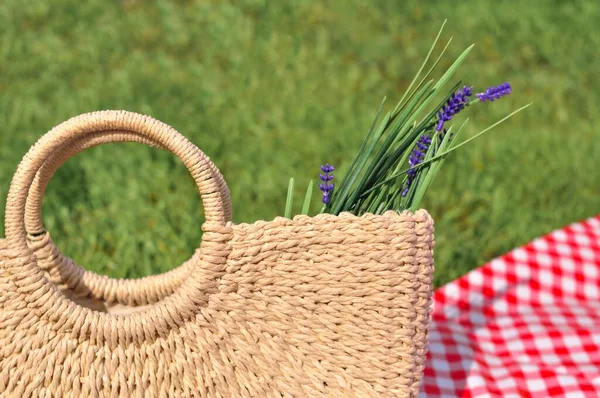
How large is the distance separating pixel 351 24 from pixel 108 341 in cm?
283

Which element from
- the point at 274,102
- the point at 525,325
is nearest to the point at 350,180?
the point at 525,325

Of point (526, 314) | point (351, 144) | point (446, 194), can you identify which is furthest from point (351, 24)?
point (526, 314)

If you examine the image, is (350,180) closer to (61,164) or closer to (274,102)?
(61,164)

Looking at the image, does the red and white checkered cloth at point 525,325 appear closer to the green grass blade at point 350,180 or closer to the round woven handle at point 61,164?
the green grass blade at point 350,180

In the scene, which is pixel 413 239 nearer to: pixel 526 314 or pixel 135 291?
pixel 135 291

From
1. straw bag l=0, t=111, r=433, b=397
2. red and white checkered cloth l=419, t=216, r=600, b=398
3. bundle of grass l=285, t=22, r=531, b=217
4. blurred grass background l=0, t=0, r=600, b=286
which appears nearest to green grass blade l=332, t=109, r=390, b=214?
bundle of grass l=285, t=22, r=531, b=217

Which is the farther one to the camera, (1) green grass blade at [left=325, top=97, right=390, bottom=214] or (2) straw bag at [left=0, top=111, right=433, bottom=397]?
(1) green grass blade at [left=325, top=97, right=390, bottom=214]

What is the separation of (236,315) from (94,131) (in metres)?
0.37

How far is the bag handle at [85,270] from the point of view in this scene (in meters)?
1.21

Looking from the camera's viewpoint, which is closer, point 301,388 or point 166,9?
point 301,388

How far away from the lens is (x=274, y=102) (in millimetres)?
2943

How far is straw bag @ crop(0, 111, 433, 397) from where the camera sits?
1064 millimetres

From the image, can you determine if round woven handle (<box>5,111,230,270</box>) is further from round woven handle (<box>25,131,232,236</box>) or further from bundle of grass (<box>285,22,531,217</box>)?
bundle of grass (<box>285,22,531,217</box>)

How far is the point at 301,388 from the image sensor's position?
44.2 inches
